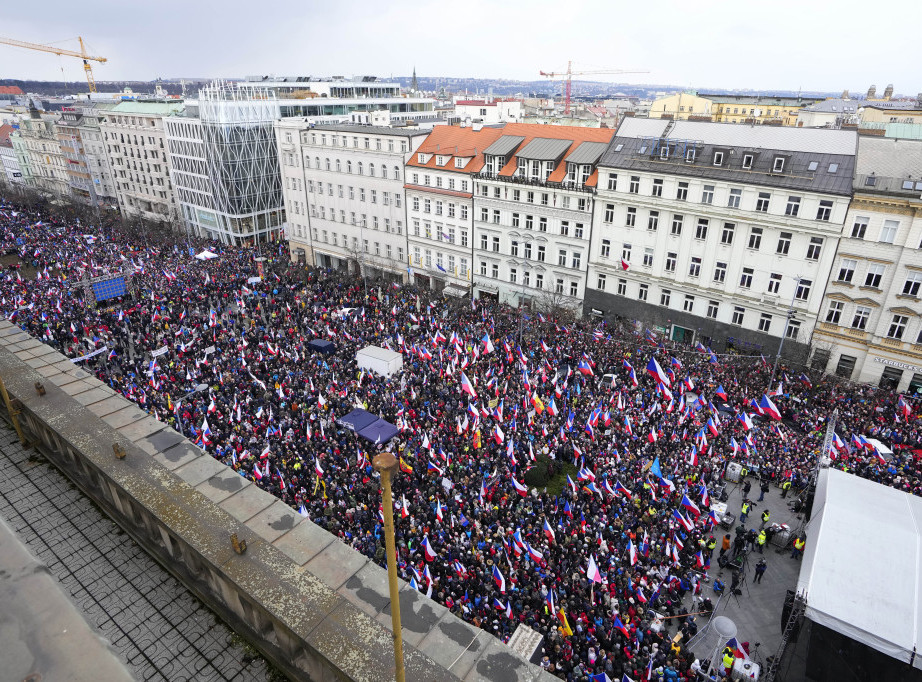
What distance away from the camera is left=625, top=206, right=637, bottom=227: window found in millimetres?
43003

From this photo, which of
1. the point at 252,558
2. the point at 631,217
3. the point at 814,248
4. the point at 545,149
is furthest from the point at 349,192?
the point at 252,558

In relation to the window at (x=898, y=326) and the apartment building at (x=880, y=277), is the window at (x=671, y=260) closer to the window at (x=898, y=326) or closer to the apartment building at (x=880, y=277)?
the apartment building at (x=880, y=277)

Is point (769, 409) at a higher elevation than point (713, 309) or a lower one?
lower

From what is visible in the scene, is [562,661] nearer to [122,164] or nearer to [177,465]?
[177,465]

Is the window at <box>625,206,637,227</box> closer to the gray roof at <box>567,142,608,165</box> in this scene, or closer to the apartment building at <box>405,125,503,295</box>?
the gray roof at <box>567,142,608,165</box>

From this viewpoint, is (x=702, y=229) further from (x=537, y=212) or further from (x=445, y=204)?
(x=445, y=204)

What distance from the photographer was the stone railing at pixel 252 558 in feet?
29.9

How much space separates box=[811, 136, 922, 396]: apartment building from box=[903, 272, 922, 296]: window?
42 mm

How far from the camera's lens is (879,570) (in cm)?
1772

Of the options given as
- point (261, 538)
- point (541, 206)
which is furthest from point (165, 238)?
point (261, 538)

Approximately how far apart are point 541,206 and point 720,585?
33273 mm

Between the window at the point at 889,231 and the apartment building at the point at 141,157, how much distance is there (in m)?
86.7

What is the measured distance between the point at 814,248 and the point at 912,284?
5714 millimetres

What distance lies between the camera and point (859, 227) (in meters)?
34.3
